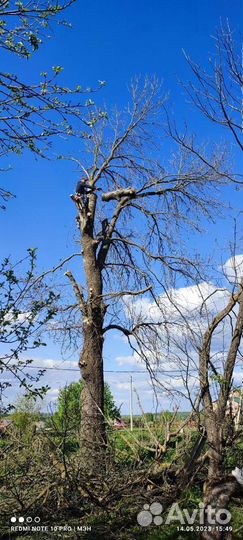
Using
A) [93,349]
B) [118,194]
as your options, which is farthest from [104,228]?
[93,349]

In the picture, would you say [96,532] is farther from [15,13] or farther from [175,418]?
[15,13]

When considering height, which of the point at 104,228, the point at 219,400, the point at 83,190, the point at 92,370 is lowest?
the point at 219,400

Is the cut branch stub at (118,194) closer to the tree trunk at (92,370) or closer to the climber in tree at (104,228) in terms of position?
the climber in tree at (104,228)

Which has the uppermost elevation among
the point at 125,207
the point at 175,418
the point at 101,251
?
the point at 125,207

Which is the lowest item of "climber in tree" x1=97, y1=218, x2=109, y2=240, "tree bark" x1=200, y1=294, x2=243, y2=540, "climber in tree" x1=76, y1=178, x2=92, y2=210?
"tree bark" x1=200, y1=294, x2=243, y2=540

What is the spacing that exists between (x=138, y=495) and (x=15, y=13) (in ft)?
16.5

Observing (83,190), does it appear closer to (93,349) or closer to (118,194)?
(118,194)

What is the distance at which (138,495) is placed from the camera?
5.82 m

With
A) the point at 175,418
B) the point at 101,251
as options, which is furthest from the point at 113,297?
the point at 175,418

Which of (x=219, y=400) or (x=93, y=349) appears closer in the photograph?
(x=219, y=400)

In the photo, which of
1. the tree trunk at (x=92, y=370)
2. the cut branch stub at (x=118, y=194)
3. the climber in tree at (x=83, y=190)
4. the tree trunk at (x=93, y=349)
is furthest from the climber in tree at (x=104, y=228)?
the tree trunk at (x=92, y=370)

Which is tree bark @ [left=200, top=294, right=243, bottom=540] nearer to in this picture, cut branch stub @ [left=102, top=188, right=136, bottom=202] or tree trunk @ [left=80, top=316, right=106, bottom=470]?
tree trunk @ [left=80, top=316, right=106, bottom=470]

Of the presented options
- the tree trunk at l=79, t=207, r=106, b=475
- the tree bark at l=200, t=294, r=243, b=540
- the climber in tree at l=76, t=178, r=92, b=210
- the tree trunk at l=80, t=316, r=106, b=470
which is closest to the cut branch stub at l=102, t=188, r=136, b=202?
the climber in tree at l=76, t=178, r=92, b=210

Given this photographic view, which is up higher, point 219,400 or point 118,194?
point 118,194
